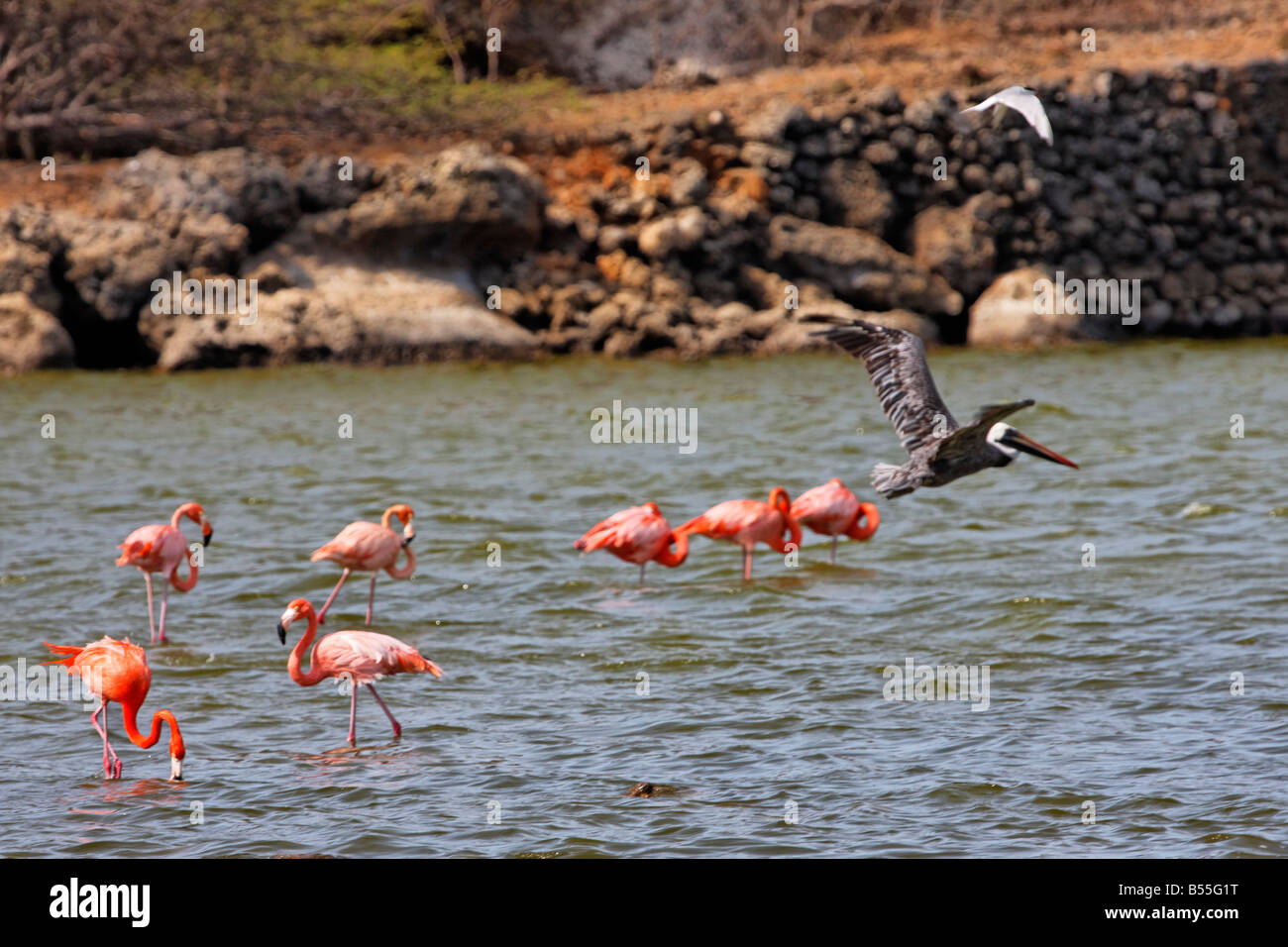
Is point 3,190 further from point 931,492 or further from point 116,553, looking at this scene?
point 931,492

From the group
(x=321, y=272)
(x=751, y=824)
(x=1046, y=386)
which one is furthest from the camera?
(x=321, y=272)

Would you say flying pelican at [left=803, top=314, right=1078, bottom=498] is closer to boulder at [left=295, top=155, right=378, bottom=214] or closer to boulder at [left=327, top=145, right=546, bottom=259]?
boulder at [left=327, top=145, right=546, bottom=259]

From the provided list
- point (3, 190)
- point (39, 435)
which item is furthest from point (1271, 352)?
point (3, 190)

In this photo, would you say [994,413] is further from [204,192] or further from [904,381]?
[204,192]

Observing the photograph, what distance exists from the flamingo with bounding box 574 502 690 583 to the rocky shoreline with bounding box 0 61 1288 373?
36.1 feet

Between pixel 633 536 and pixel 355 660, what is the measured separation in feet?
10.2

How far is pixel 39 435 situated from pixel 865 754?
37.2 ft

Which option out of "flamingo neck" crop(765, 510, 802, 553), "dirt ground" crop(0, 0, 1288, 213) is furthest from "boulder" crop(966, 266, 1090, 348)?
"flamingo neck" crop(765, 510, 802, 553)

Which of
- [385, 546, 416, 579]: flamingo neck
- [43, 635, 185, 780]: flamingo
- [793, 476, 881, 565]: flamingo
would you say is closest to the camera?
[43, 635, 185, 780]: flamingo

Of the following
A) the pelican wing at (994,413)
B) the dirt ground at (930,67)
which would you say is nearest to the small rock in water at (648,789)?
the pelican wing at (994,413)

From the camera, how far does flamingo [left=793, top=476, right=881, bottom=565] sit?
10.9 m

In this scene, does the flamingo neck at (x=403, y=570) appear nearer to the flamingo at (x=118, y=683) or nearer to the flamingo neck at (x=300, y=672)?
the flamingo neck at (x=300, y=672)

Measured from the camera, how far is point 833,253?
2247 cm

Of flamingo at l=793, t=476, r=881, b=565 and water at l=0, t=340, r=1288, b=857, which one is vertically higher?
flamingo at l=793, t=476, r=881, b=565
